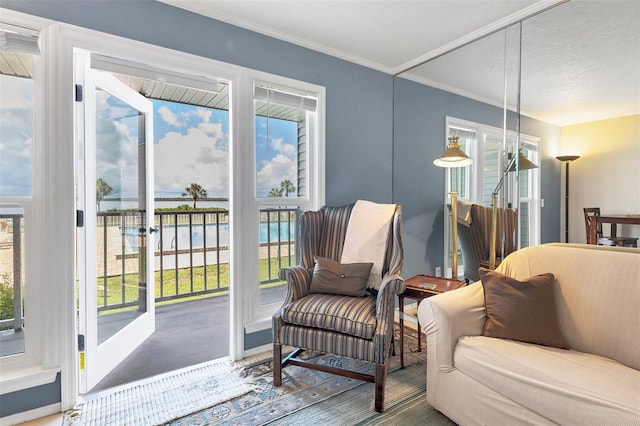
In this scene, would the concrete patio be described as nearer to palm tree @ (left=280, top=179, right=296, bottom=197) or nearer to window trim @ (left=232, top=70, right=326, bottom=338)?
window trim @ (left=232, top=70, right=326, bottom=338)

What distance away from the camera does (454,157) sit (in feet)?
9.15

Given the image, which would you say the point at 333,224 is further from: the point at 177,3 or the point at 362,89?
the point at 177,3

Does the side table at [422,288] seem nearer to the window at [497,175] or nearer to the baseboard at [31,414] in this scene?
the window at [497,175]

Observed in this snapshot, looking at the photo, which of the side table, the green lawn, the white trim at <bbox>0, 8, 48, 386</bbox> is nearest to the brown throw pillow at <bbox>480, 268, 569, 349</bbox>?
the side table

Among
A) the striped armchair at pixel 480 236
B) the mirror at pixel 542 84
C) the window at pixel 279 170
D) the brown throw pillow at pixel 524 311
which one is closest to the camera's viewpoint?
the brown throw pillow at pixel 524 311

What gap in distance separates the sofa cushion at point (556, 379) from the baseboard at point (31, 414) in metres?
2.22

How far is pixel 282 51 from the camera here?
2590 mm

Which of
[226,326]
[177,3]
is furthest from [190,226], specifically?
[177,3]

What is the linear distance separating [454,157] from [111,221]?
2780 mm

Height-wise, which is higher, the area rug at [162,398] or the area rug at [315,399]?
the area rug at [315,399]

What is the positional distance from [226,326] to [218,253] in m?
1.60

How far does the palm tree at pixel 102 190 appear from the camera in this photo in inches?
83.6

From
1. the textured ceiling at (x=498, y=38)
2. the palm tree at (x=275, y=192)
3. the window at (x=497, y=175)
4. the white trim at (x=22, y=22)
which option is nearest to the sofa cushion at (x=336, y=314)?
the palm tree at (x=275, y=192)

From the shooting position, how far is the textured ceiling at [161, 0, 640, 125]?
1.84 metres
